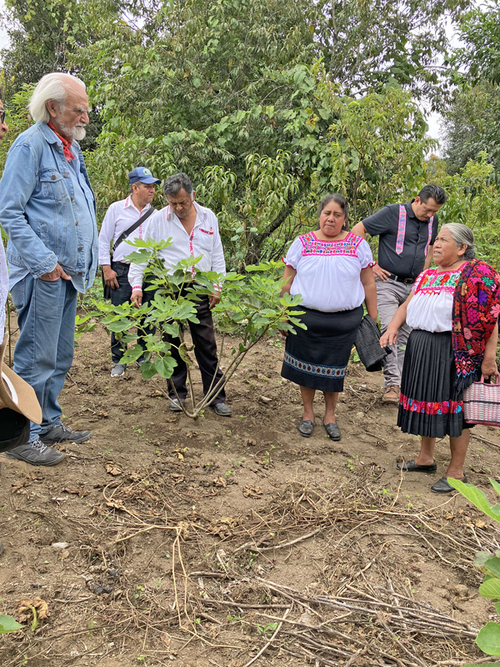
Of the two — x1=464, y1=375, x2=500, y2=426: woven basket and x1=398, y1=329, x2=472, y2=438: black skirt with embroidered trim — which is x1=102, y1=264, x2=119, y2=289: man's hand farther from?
x1=464, y1=375, x2=500, y2=426: woven basket

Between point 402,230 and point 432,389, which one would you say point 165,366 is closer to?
point 432,389

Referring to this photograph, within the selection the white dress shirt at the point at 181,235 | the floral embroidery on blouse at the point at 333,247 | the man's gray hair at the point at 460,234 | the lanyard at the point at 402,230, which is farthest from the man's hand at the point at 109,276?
the man's gray hair at the point at 460,234

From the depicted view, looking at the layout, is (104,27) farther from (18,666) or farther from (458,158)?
(458,158)

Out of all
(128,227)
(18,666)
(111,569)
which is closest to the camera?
(18,666)

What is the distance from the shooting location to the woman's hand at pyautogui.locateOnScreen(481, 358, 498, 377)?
3.18m

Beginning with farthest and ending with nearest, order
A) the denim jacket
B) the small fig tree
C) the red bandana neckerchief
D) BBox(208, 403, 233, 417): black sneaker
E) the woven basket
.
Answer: BBox(208, 403, 233, 417): black sneaker → the small fig tree → the woven basket → the red bandana neckerchief → the denim jacket

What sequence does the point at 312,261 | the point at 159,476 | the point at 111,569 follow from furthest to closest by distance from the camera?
the point at 312,261, the point at 159,476, the point at 111,569

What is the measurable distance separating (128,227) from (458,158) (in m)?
19.4

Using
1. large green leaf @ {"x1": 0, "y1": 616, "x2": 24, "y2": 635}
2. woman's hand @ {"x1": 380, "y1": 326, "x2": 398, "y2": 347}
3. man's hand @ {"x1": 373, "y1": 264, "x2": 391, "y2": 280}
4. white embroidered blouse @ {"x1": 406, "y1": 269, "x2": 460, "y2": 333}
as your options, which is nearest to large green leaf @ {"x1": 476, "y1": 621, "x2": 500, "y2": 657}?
large green leaf @ {"x1": 0, "y1": 616, "x2": 24, "y2": 635}

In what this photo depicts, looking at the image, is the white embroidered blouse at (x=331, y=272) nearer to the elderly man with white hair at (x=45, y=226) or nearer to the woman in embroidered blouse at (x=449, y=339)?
the woman in embroidered blouse at (x=449, y=339)

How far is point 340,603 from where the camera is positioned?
7.45ft

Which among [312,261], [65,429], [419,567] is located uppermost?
[312,261]

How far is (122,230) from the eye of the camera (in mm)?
4895

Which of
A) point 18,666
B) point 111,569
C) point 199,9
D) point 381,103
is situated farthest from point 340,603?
point 199,9
